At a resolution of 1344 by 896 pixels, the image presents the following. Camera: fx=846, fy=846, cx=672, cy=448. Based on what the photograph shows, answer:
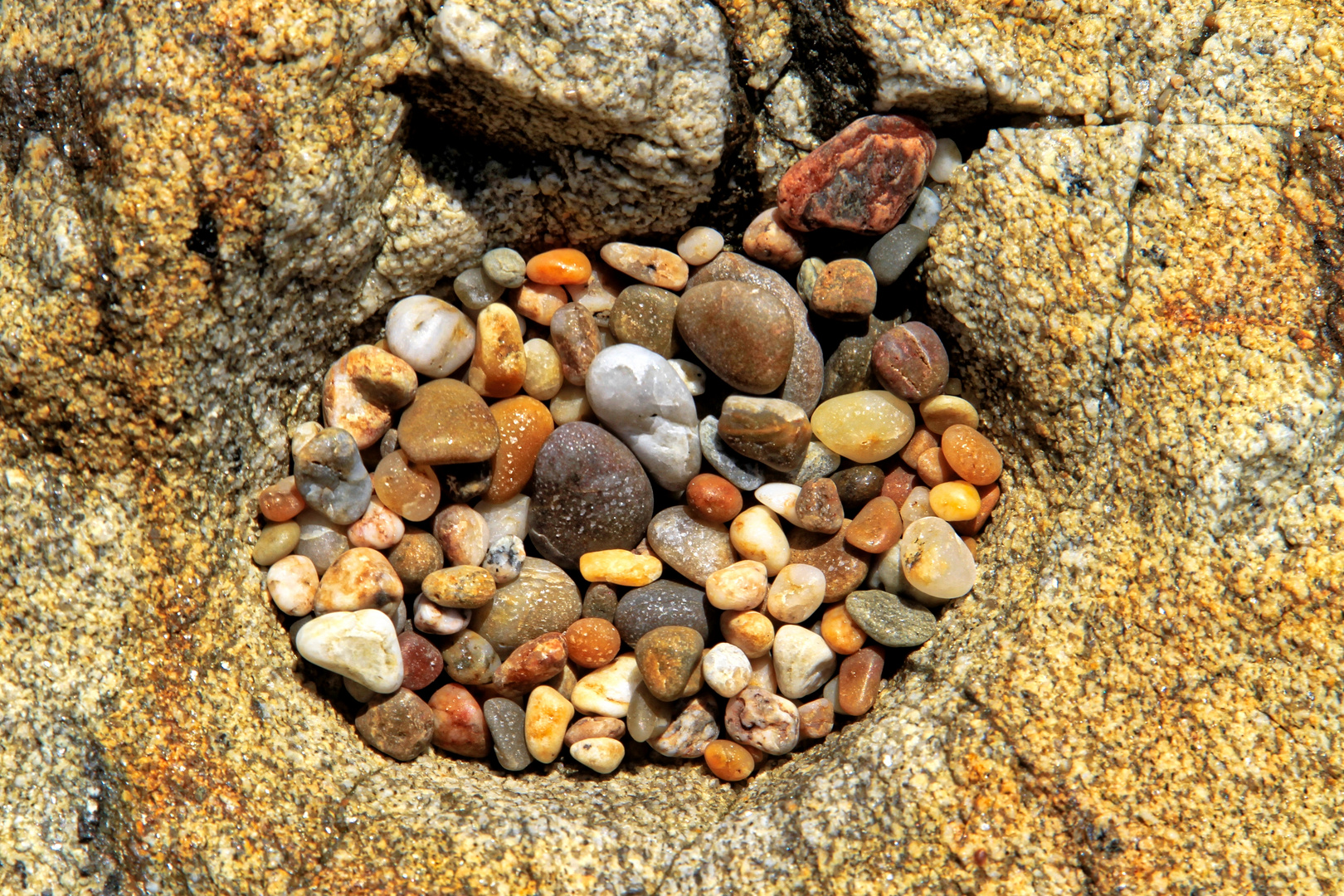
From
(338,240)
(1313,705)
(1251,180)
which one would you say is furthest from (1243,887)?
(338,240)

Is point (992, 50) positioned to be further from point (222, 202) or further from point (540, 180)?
point (222, 202)

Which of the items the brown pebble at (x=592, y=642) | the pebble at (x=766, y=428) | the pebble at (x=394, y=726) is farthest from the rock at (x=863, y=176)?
the pebble at (x=394, y=726)

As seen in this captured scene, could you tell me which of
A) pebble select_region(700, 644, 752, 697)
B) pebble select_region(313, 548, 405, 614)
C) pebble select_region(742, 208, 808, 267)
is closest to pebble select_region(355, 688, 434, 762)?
pebble select_region(313, 548, 405, 614)

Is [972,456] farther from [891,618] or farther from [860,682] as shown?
[860,682]

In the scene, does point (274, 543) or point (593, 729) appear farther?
→ point (593, 729)

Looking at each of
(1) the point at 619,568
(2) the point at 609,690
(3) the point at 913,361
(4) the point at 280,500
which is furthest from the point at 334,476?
(3) the point at 913,361

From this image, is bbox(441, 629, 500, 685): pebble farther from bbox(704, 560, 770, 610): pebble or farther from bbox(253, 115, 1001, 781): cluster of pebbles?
bbox(704, 560, 770, 610): pebble

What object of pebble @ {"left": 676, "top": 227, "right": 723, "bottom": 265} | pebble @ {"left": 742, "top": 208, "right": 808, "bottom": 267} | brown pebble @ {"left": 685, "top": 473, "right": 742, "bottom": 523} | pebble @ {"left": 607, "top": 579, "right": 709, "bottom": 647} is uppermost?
pebble @ {"left": 742, "top": 208, "right": 808, "bottom": 267}
